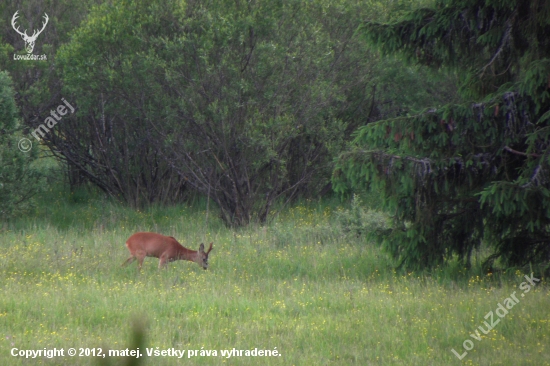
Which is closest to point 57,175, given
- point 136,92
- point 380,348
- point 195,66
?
point 136,92

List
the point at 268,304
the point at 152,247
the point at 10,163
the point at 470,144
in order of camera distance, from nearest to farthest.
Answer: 1. the point at 268,304
2. the point at 470,144
3. the point at 152,247
4. the point at 10,163

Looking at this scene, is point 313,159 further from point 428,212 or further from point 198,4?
point 428,212

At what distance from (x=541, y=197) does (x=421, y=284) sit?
2238 mm

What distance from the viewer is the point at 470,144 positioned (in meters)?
9.38

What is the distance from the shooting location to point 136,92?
15.9m

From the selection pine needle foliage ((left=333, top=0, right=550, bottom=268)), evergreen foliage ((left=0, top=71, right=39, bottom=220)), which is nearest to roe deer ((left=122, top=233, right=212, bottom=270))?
pine needle foliage ((left=333, top=0, right=550, bottom=268))

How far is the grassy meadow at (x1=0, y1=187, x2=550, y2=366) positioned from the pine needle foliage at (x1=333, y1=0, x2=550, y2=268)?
70 cm

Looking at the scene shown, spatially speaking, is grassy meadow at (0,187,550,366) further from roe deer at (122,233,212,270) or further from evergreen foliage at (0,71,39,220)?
evergreen foliage at (0,71,39,220)

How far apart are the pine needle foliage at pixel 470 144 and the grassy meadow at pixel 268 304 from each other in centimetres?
70

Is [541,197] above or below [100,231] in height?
above

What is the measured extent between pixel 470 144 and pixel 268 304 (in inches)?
145

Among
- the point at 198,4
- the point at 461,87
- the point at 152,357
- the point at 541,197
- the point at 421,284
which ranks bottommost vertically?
the point at 421,284

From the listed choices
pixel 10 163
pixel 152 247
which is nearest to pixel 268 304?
pixel 152 247

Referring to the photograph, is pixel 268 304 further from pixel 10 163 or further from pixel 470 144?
pixel 10 163
